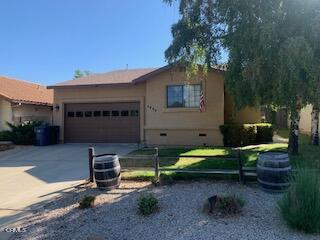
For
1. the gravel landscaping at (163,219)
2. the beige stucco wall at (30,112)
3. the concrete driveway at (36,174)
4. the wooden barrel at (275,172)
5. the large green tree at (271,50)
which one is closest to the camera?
the gravel landscaping at (163,219)

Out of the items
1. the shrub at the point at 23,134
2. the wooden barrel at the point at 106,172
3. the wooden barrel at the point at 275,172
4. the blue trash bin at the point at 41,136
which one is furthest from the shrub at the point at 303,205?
the shrub at the point at 23,134

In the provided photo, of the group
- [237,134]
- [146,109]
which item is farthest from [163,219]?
[146,109]

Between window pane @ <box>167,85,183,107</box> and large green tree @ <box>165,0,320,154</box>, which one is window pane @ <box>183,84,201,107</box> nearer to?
window pane @ <box>167,85,183,107</box>

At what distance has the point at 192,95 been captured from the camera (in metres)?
17.6

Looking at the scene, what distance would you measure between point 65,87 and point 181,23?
9.79m

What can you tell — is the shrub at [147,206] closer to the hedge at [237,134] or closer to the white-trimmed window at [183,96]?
the hedge at [237,134]

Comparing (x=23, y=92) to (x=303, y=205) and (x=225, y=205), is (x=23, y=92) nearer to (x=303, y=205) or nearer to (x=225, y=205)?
(x=225, y=205)

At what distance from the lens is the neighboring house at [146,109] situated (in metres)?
17.3

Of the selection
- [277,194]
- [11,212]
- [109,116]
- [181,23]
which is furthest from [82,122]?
[277,194]

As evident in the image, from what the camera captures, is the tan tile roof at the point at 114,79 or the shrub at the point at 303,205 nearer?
the shrub at the point at 303,205

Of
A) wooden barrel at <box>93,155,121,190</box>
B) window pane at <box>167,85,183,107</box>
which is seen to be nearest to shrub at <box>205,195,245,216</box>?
wooden barrel at <box>93,155,121,190</box>

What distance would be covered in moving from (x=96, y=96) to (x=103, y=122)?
1551mm

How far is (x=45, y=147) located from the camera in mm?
18594

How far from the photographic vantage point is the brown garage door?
19359 millimetres
